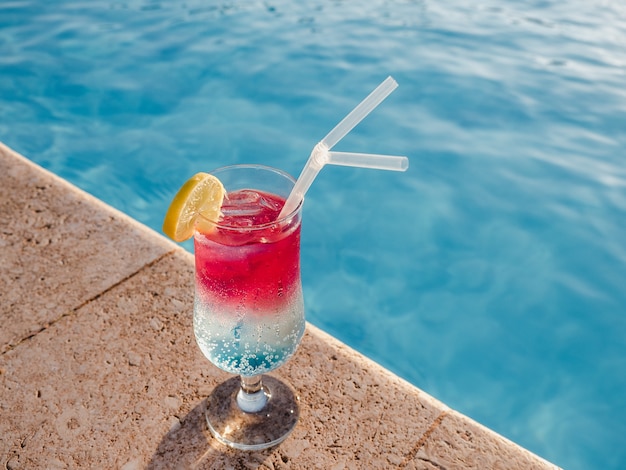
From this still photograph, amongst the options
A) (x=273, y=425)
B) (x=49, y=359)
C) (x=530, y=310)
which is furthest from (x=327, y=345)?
(x=530, y=310)

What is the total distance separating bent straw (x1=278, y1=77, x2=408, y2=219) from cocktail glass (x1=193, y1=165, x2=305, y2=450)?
0.10 meters

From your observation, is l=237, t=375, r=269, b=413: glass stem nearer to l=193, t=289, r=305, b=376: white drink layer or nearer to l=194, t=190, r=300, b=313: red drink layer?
l=193, t=289, r=305, b=376: white drink layer

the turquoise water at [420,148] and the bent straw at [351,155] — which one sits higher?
the bent straw at [351,155]

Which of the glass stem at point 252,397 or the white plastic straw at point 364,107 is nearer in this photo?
the white plastic straw at point 364,107

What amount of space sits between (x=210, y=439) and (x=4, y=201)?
163 centimetres

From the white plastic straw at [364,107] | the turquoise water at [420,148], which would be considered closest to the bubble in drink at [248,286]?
the white plastic straw at [364,107]

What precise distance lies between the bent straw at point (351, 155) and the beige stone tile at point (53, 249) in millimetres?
1200

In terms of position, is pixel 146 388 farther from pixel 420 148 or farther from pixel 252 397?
pixel 420 148

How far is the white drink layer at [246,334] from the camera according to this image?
1.62m

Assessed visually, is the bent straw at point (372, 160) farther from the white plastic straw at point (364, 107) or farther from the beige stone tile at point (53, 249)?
the beige stone tile at point (53, 249)

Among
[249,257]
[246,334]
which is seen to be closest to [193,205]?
[249,257]

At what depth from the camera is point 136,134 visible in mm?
5031

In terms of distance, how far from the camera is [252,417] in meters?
1.92

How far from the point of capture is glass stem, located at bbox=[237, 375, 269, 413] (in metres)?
1.91
